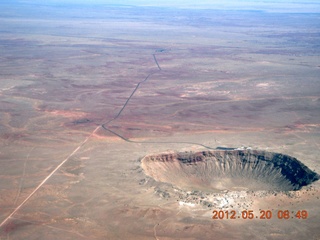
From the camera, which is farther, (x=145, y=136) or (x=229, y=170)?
(x=145, y=136)

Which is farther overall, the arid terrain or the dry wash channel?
the dry wash channel

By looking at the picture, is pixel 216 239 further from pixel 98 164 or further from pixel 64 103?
pixel 64 103

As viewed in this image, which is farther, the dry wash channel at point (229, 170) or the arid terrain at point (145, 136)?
the dry wash channel at point (229, 170)

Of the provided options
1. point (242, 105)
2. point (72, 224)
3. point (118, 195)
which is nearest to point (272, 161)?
point (118, 195)
